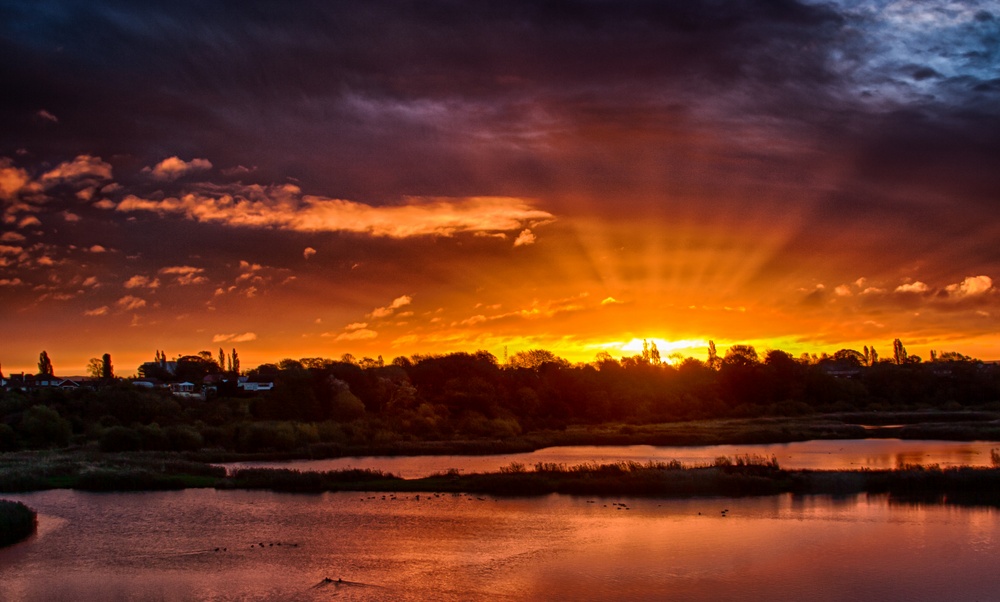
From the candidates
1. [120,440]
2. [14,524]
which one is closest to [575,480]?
[14,524]

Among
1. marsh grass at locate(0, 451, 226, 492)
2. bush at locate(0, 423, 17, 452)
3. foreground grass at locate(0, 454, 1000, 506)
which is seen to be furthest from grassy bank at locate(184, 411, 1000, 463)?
bush at locate(0, 423, 17, 452)

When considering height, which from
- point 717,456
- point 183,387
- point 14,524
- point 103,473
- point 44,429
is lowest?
point 717,456

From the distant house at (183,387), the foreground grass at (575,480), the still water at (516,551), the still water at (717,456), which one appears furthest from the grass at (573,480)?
the distant house at (183,387)

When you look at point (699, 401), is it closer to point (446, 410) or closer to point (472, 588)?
point (446, 410)

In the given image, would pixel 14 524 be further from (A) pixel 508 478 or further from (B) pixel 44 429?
(B) pixel 44 429

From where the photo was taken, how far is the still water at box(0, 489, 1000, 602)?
2625cm

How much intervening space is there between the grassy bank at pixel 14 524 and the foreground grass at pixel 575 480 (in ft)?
45.7

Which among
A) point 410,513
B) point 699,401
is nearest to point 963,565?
point 410,513

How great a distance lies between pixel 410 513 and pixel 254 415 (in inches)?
2405

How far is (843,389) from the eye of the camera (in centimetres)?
13075

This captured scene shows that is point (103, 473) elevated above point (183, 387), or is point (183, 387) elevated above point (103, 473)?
point (183, 387)

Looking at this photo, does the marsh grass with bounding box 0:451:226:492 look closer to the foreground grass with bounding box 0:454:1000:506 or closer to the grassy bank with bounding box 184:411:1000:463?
the foreground grass with bounding box 0:454:1000:506

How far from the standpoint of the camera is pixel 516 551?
102 ft

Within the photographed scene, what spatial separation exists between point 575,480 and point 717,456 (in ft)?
68.5
